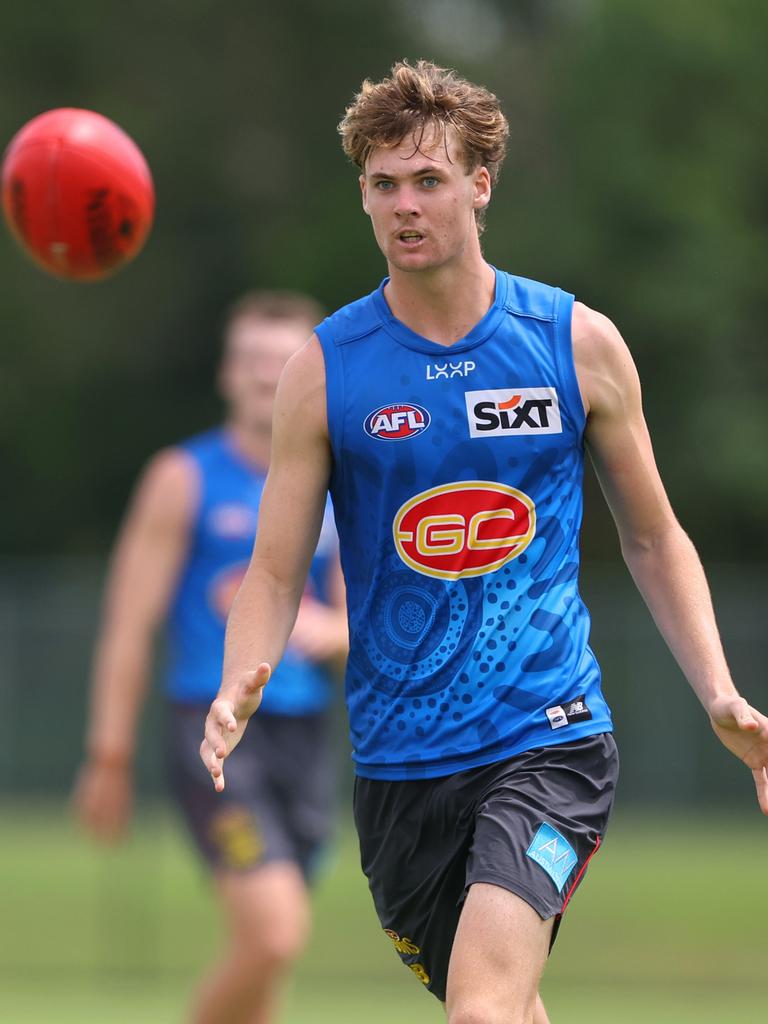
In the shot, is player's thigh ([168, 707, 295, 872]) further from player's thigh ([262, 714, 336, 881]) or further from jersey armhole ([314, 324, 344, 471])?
jersey armhole ([314, 324, 344, 471])

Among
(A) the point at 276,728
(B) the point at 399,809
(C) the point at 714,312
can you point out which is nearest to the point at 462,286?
(B) the point at 399,809

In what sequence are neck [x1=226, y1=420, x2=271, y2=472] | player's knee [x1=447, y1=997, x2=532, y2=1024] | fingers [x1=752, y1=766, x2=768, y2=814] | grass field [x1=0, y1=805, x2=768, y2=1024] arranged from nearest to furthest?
player's knee [x1=447, y1=997, x2=532, y2=1024] < fingers [x1=752, y1=766, x2=768, y2=814] < neck [x1=226, y1=420, x2=271, y2=472] < grass field [x1=0, y1=805, x2=768, y2=1024]

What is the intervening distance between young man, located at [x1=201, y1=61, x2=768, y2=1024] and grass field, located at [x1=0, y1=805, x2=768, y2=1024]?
430 cm

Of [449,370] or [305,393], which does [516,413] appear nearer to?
[449,370]

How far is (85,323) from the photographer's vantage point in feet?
97.3

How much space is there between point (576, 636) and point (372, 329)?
902mm

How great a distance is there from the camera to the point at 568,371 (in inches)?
187

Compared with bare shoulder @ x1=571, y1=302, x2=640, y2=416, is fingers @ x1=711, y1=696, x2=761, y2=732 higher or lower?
lower

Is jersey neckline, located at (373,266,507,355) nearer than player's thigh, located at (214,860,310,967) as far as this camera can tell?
Yes

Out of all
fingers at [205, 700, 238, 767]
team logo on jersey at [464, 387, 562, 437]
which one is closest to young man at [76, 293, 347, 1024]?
team logo on jersey at [464, 387, 562, 437]

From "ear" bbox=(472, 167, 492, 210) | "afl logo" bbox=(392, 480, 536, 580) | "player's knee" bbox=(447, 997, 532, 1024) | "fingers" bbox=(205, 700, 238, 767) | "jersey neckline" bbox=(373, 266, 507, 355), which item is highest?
"ear" bbox=(472, 167, 492, 210)

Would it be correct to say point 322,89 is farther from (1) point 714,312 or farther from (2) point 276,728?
(2) point 276,728

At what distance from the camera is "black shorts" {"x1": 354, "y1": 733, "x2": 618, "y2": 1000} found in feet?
14.7

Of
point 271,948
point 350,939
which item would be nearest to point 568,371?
point 271,948
